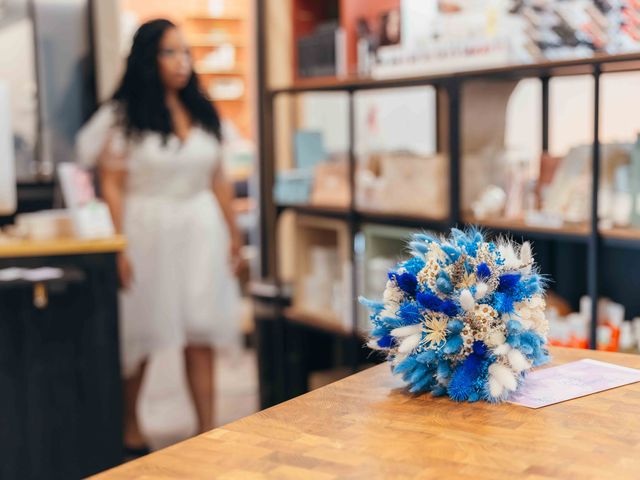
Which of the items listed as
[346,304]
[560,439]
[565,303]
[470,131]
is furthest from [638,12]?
[560,439]

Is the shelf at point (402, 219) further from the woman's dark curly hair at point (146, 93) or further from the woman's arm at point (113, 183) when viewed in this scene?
the woman's arm at point (113, 183)

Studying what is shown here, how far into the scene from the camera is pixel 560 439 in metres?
1.45

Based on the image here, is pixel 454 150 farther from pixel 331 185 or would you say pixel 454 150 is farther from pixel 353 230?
pixel 331 185

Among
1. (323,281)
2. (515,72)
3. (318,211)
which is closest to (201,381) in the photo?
(323,281)

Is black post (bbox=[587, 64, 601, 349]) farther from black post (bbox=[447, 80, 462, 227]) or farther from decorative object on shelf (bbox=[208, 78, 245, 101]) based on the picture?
decorative object on shelf (bbox=[208, 78, 245, 101])

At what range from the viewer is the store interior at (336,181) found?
332 cm

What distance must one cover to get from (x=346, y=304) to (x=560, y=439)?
2768 millimetres

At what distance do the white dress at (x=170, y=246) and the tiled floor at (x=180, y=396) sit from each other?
0.58m

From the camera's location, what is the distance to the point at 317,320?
4.35m

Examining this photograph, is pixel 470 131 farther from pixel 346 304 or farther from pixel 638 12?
pixel 346 304

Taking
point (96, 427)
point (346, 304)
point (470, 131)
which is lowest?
point (96, 427)

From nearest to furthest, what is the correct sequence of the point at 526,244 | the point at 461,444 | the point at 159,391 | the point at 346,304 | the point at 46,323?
the point at 461,444 → the point at 526,244 → the point at 46,323 → the point at 346,304 → the point at 159,391

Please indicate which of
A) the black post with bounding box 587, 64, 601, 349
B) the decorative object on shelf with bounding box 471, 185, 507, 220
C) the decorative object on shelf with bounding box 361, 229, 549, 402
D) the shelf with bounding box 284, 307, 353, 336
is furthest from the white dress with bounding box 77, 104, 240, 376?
the decorative object on shelf with bounding box 361, 229, 549, 402

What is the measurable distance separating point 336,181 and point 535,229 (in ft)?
3.85
